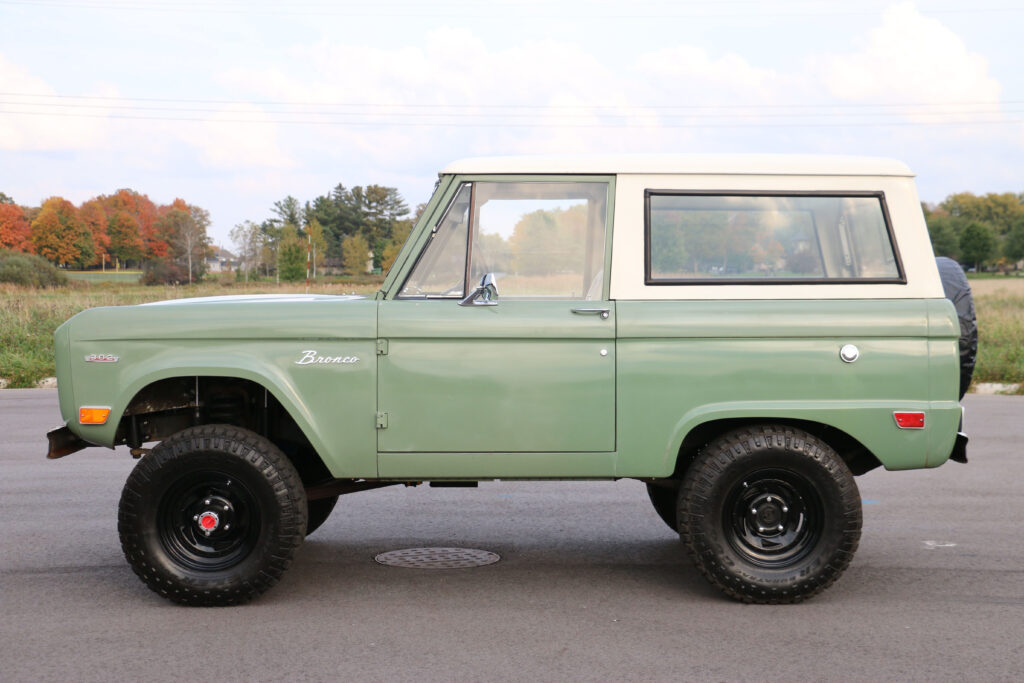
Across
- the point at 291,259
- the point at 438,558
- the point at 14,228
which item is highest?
the point at 14,228

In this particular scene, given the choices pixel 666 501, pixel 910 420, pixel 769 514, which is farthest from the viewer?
pixel 666 501

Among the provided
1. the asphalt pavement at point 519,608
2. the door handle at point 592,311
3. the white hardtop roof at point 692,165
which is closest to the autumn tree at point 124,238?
the asphalt pavement at point 519,608

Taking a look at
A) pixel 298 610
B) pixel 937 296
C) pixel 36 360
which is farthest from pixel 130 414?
pixel 36 360

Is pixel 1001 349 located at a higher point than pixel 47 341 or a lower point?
lower

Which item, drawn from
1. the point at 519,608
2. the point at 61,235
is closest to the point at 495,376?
the point at 519,608

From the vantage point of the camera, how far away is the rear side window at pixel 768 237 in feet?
16.8

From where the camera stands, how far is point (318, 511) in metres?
6.35

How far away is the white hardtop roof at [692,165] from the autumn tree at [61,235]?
84.7m

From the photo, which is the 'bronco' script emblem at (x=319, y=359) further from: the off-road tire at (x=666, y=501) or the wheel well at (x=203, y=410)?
the off-road tire at (x=666, y=501)

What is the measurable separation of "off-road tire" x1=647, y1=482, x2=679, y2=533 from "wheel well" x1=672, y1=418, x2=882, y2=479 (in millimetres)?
700

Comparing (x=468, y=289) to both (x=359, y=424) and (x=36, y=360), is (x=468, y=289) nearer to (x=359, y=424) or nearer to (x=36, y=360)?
(x=359, y=424)

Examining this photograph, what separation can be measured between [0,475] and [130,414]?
4170 mm

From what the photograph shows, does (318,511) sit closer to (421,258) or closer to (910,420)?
(421,258)

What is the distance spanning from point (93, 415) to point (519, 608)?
2.24m
